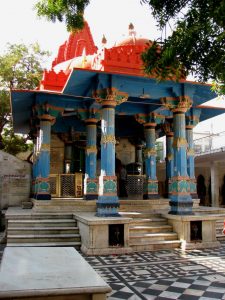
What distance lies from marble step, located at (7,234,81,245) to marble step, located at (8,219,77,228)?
1.82 ft

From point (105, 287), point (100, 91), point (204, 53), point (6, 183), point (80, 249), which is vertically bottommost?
point (80, 249)

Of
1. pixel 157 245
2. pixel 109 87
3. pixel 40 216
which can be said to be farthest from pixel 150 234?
pixel 109 87

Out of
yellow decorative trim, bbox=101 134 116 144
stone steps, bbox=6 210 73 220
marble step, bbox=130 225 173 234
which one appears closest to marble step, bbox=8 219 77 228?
stone steps, bbox=6 210 73 220

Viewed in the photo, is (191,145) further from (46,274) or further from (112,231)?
(46,274)

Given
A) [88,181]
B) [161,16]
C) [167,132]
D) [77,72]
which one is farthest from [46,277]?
[167,132]

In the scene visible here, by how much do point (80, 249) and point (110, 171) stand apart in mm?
2373

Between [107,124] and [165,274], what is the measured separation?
4.83 metres

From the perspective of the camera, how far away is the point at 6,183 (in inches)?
587

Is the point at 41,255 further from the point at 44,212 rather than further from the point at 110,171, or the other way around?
the point at 44,212

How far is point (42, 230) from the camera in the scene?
984cm

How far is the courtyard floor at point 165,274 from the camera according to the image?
227 inches

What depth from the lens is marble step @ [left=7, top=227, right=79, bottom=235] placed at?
9.73m

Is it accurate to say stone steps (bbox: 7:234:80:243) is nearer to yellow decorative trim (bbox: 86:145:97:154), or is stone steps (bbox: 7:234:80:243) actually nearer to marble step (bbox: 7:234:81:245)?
marble step (bbox: 7:234:81:245)

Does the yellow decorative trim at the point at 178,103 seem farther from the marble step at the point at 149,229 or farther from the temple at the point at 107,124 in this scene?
the marble step at the point at 149,229
